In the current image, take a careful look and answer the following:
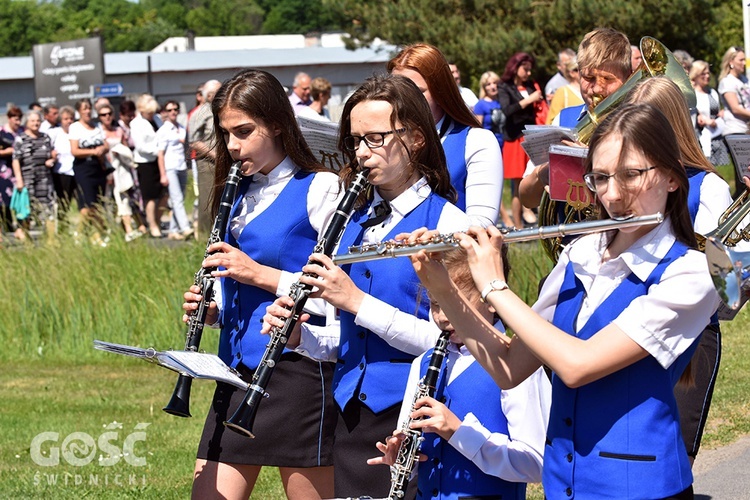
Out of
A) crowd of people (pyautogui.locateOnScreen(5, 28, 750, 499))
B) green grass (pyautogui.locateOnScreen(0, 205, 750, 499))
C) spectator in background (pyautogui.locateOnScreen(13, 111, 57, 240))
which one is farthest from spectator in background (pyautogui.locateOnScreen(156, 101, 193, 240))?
crowd of people (pyautogui.locateOnScreen(5, 28, 750, 499))

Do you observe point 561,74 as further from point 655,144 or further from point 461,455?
point 655,144

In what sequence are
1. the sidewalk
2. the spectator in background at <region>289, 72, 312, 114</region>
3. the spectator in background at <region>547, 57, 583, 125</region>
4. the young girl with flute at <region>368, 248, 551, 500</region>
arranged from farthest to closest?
the spectator in background at <region>289, 72, 312, 114</region>, the spectator in background at <region>547, 57, 583, 125</region>, the sidewalk, the young girl with flute at <region>368, 248, 551, 500</region>

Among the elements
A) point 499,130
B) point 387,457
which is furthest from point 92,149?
point 387,457

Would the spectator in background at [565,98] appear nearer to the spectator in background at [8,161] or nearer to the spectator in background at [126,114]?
the spectator in background at [126,114]

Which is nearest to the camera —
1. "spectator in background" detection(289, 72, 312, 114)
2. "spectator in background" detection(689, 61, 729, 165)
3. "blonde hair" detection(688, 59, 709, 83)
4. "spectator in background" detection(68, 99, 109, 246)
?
"spectator in background" detection(689, 61, 729, 165)

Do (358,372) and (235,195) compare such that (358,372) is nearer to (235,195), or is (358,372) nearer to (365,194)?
(365,194)

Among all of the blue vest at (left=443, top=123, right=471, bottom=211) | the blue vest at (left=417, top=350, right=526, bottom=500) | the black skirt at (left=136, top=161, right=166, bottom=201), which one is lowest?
the black skirt at (left=136, top=161, right=166, bottom=201)

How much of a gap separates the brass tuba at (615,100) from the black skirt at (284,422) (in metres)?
1.01

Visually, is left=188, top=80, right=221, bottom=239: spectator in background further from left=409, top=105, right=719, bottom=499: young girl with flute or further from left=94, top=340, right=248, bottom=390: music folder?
left=409, top=105, right=719, bottom=499: young girl with flute

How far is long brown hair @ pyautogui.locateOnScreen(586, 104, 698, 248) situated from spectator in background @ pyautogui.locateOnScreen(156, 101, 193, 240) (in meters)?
11.5

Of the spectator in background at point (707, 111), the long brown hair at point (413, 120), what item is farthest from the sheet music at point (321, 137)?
the spectator in background at point (707, 111)

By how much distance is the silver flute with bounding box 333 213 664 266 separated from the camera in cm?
248

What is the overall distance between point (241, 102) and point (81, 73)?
66.2ft

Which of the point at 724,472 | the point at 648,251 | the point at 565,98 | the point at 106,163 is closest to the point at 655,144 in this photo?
the point at 648,251
